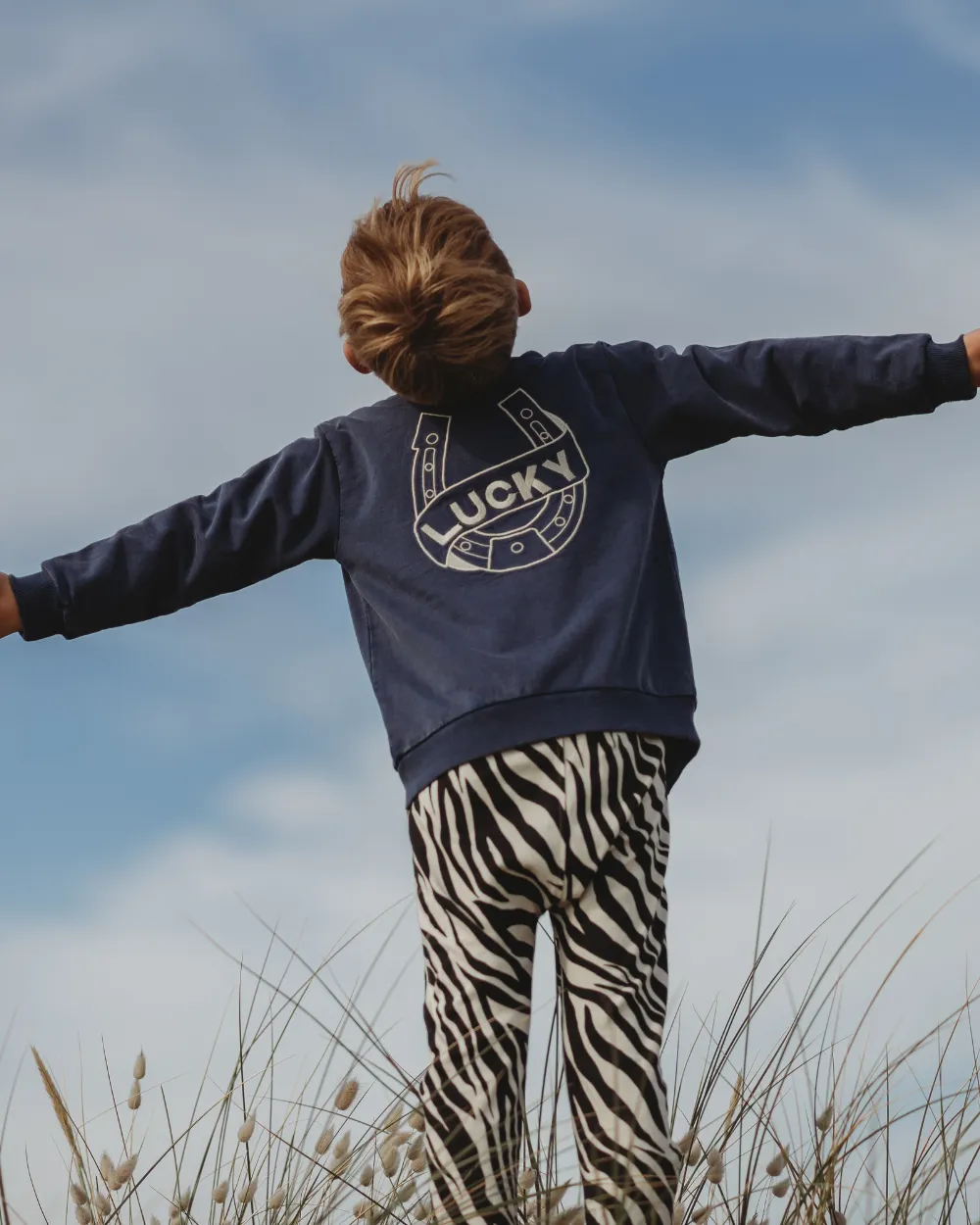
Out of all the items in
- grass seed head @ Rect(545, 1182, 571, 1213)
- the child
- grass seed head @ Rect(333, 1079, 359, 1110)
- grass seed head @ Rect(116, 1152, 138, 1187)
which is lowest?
grass seed head @ Rect(545, 1182, 571, 1213)

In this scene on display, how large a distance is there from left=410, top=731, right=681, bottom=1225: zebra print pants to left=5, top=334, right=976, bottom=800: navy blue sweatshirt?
85 millimetres

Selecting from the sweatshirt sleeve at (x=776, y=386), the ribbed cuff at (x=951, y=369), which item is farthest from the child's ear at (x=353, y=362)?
the ribbed cuff at (x=951, y=369)

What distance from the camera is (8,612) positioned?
2920mm

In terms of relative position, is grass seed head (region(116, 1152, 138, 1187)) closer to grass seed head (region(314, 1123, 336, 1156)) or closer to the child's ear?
grass seed head (region(314, 1123, 336, 1156))

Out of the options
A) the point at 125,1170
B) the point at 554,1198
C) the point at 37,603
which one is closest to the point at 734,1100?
the point at 554,1198

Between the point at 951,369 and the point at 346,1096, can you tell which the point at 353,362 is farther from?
the point at 346,1096

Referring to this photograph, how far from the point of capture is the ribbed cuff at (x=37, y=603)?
9.55 feet

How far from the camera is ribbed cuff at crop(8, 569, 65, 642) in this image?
2910 mm

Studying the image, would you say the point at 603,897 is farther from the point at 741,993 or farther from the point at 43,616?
the point at 43,616

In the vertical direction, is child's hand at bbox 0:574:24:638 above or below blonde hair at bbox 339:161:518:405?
below

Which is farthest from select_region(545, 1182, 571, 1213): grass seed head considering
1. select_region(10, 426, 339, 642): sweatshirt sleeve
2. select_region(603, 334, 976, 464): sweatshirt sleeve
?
select_region(603, 334, 976, 464): sweatshirt sleeve

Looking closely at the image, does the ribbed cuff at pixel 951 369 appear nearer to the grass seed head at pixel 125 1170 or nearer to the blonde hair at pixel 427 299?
the blonde hair at pixel 427 299

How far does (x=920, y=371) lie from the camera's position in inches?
107

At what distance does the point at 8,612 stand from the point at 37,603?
0.21ft
